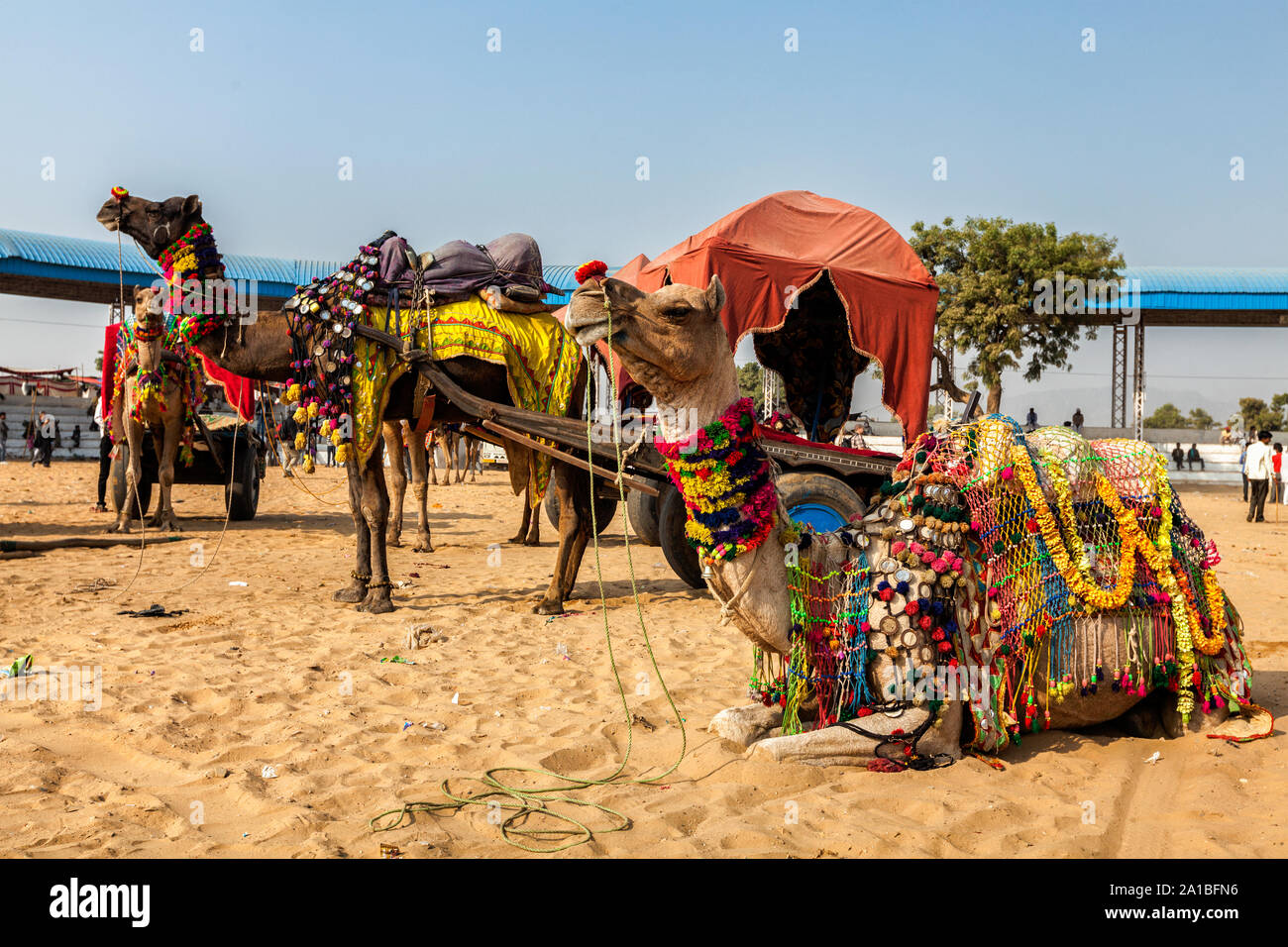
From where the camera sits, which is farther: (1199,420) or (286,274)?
(1199,420)

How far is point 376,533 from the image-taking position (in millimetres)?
7402

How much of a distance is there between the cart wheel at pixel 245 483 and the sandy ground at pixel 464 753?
5.70 m

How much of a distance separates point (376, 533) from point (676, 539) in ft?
7.67

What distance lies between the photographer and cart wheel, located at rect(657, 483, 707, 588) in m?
7.68

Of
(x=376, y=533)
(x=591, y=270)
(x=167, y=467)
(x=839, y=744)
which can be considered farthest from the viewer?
(x=167, y=467)

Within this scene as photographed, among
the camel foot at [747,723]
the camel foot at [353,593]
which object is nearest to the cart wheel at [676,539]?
the camel foot at [353,593]

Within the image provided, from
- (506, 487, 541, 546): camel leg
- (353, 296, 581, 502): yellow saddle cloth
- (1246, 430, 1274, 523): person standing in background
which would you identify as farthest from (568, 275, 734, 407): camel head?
(1246, 430, 1274, 523): person standing in background

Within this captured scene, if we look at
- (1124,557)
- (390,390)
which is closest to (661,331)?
(1124,557)

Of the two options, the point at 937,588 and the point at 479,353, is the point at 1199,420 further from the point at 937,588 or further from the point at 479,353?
the point at 937,588

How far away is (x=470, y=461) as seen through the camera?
25438 millimetres

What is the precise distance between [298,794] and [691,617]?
414cm

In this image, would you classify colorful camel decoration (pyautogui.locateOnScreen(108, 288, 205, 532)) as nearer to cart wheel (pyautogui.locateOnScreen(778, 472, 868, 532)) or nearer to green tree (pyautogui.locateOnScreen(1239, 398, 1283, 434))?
cart wheel (pyautogui.locateOnScreen(778, 472, 868, 532))
